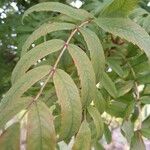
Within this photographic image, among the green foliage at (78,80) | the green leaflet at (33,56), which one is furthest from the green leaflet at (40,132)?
the green leaflet at (33,56)

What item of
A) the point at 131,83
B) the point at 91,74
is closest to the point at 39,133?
the point at 91,74

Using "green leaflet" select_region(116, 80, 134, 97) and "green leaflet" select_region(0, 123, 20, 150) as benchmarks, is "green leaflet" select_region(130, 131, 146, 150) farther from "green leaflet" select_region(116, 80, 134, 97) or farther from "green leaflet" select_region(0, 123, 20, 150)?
"green leaflet" select_region(0, 123, 20, 150)

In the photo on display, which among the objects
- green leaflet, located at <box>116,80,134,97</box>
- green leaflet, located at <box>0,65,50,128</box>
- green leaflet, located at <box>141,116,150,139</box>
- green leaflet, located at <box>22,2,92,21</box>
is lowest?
green leaflet, located at <box>141,116,150,139</box>

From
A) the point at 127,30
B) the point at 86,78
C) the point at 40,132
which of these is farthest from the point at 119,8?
the point at 40,132

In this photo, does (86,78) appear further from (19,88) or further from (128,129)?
(128,129)

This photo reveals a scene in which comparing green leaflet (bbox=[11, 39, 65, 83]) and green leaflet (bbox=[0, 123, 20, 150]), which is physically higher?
green leaflet (bbox=[11, 39, 65, 83])

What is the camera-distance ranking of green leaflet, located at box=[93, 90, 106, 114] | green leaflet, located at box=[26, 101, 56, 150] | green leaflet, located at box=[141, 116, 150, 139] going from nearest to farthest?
1. green leaflet, located at box=[26, 101, 56, 150]
2. green leaflet, located at box=[93, 90, 106, 114]
3. green leaflet, located at box=[141, 116, 150, 139]

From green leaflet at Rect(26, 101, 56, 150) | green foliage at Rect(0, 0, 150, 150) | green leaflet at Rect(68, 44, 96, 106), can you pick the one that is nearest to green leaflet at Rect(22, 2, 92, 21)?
green foliage at Rect(0, 0, 150, 150)

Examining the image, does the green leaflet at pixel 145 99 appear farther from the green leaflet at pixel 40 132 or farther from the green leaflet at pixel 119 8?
the green leaflet at pixel 40 132

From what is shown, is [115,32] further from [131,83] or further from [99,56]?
[131,83]
